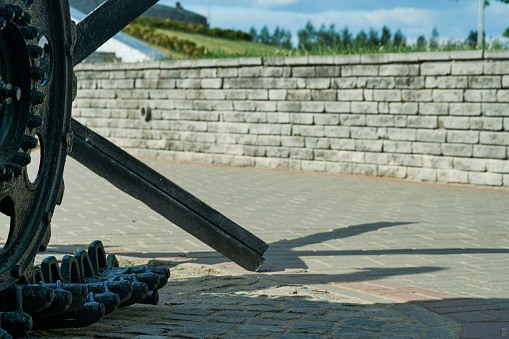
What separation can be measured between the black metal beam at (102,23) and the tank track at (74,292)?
4.45 feet

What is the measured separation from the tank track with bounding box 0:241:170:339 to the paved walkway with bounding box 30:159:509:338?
22 cm

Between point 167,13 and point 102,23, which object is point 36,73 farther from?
point 167,13

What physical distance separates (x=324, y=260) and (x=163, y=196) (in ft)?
5.44

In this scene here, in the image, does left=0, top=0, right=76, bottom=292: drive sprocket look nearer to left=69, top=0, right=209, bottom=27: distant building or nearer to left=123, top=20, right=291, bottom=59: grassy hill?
left=123, top=20, right=291, bottom=59: grassy hill

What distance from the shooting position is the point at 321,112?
13.6m

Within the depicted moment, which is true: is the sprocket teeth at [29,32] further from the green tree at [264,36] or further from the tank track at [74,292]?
the green tree at [264,36]

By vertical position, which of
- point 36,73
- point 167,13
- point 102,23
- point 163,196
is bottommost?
point 163,196

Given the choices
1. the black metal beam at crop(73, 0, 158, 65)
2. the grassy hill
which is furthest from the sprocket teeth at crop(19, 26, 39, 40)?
the grassy hill

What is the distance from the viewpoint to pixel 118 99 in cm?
1664

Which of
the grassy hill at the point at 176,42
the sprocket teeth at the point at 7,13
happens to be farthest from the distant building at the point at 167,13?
the sprocket teeth at the point at 7,13

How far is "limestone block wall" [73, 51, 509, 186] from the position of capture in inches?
466

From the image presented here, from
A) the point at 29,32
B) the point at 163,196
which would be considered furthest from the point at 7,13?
the point at 163,196

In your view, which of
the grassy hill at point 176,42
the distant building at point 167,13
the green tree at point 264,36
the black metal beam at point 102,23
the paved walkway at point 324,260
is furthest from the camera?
the green tree at point 264,36

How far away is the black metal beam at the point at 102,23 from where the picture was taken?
15.6 feet
